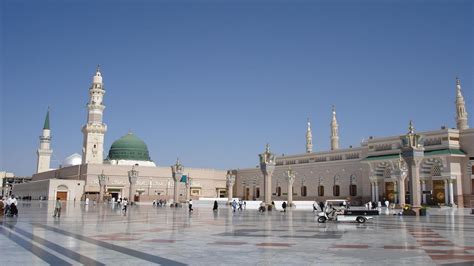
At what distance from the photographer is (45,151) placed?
9788cm

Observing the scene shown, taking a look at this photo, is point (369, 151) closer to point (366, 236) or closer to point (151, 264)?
point (366, 236)

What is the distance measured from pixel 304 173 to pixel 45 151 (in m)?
61.6

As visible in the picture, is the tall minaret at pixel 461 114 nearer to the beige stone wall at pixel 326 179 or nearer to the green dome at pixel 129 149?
the beige stone wall at pixel 326 179

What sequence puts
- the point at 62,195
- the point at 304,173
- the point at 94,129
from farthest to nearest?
the point at 94,129
the point at 62,195
the point at 304,173

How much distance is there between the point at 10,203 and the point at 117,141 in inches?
2397

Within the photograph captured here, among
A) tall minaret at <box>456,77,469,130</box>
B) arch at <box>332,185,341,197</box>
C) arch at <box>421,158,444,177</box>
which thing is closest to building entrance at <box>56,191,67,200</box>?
arch at <box>332,185,341,197</box>

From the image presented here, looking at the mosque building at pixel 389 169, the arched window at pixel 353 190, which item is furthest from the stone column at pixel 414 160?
the arched window at pixel 353 190

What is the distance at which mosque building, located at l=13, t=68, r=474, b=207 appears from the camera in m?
41.5

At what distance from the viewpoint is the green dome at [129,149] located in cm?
7956

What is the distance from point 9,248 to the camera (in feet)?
31.1

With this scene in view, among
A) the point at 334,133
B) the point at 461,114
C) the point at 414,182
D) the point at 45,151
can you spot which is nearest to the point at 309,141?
the point at 334,133

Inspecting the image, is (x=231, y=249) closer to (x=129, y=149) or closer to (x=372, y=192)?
(x=372, y=192)

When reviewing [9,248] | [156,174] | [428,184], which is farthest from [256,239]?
[156,174]

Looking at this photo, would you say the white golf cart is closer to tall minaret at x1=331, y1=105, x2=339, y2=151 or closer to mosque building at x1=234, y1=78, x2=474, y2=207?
mosque building at x1=234, y1=78, x2=474, y2=207
